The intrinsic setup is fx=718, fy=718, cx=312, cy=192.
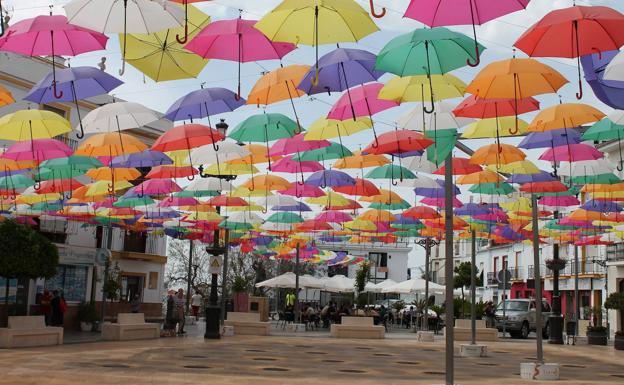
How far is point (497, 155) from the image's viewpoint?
14.9 m

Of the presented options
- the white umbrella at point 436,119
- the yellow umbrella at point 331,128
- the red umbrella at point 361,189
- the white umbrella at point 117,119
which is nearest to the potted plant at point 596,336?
the red umbrella at point 361,189

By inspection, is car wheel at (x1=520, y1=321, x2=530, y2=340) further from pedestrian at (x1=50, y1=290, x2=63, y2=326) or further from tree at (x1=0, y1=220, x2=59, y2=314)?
tree at (x1=0, y1=220, x2=59, y2=314)

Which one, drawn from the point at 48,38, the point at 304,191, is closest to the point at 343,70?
the point at 48,38

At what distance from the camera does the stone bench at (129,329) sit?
22.4 m

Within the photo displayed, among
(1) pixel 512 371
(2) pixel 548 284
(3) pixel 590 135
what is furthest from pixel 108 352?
(2) pixel 548 284

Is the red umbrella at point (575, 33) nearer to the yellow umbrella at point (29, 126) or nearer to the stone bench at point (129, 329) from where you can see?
the yellow umbrella at point (29, 126)

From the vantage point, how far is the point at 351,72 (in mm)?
10664

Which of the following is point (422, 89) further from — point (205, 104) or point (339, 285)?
point (339, 285)

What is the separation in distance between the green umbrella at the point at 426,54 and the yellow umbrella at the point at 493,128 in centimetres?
361

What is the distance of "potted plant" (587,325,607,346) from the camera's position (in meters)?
28.0

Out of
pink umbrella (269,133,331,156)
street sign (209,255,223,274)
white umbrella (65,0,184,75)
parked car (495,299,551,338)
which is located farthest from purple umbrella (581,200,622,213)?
white umbrella (65,0,184,75)

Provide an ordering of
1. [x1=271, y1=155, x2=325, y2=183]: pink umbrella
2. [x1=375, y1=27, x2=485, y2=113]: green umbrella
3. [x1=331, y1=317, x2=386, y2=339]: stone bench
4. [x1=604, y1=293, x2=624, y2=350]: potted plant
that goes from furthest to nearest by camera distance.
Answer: [x1=331, y1=317, x2=386, y2=339]: stone bench → [x1=604, y1=293, x2=624, y2=350]: potted plant → [x1=271, y1=155, x2=325, y2=183]: pink umbrella → [x1=375, y1=27, x2=485, y2=113]: green umbrella

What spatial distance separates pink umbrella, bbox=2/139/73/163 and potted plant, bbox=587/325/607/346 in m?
21.5

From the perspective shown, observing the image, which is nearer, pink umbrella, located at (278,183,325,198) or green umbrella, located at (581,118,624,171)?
green umbrella, located at (581,118,624,171)
